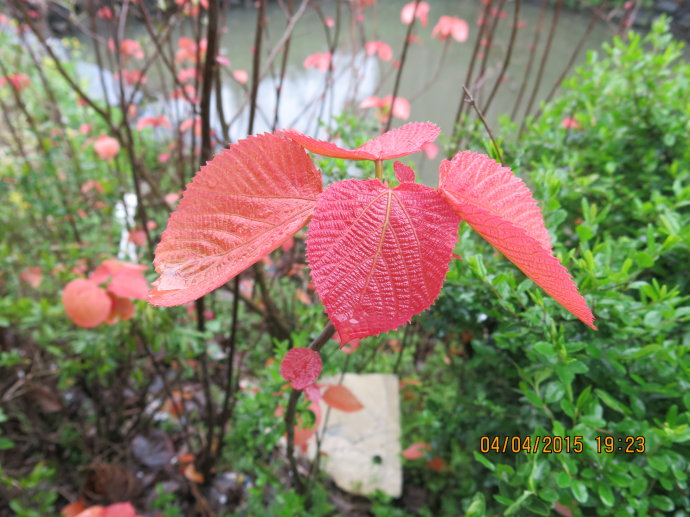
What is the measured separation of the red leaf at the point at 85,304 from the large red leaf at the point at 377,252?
674 mm

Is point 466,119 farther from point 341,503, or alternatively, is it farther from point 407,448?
point 341,503

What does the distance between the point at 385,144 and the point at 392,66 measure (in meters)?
2.85

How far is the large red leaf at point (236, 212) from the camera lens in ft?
1.00

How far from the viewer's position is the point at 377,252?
313 millimetres

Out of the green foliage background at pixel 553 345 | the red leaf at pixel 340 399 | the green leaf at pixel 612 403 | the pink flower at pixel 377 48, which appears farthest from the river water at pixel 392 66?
the green leaf at pixel 612 403

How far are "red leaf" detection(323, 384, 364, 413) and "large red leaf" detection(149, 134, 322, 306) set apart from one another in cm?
55

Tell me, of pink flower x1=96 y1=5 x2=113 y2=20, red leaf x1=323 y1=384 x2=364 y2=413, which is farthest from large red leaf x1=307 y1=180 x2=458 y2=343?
pink flower x1=96 y1=5 x2=113 y2=20

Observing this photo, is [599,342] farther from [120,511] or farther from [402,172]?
[120,511]

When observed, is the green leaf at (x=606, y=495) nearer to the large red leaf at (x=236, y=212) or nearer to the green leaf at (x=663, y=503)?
the green leaf at (x=663, y=503)

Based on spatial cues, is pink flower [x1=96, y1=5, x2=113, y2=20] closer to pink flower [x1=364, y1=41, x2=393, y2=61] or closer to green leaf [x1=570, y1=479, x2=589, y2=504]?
pink flower [x1=364, y1=41, x2=393, y2=61]

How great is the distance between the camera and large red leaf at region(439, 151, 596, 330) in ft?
0.98

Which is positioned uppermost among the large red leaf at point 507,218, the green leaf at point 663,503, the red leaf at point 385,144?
the red leaf at point 385,144

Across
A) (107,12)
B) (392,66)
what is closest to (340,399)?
(107,12)

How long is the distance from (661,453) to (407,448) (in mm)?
725
